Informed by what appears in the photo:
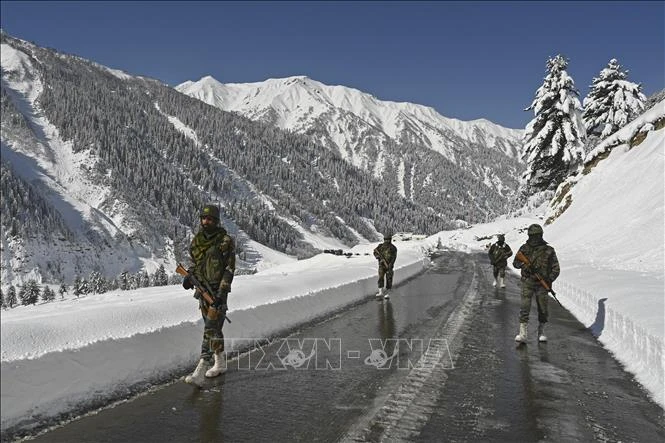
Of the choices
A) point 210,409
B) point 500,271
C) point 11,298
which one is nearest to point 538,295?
point 210,409

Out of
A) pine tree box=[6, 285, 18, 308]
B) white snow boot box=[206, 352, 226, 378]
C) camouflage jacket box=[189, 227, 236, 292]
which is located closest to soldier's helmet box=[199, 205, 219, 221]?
camouflage jacket box=[189, 227, 236, 292]

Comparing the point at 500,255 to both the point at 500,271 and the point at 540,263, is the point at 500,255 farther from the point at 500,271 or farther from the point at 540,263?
the point at 540,263

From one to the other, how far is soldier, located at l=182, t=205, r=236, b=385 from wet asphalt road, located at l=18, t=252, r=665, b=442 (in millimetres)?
420

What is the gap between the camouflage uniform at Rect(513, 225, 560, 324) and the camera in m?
9.34

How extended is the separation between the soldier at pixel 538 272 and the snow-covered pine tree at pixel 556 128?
37.9 metres

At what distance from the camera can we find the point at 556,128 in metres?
44.7

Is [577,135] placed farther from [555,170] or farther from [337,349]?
[337,349]

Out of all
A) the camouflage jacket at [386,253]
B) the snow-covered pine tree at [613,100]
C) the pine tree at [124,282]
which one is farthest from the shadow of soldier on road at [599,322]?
the pine tree at [124,282]

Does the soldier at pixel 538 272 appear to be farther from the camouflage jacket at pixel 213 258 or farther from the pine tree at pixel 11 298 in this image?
the pine tree at pixel 11 298

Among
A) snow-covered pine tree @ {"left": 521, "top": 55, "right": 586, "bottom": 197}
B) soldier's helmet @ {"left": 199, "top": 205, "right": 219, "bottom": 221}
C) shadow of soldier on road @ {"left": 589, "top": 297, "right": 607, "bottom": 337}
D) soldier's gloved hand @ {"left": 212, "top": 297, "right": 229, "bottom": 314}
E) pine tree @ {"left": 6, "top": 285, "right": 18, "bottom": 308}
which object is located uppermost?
snow-covered pine tree @ {"left": 521, "top": 55, "right": 586, "bottom": 197}

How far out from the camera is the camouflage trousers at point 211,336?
642 centimetres

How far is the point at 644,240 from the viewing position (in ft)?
68.6

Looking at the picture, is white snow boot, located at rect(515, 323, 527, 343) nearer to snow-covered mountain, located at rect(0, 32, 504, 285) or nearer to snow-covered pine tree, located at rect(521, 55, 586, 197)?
snow-covered pine tree, located at rect(521, 55, 586, 197)

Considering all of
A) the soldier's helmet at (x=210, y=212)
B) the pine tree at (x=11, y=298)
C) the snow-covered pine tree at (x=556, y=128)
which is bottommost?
the pine tree at (x=11, y=298)
